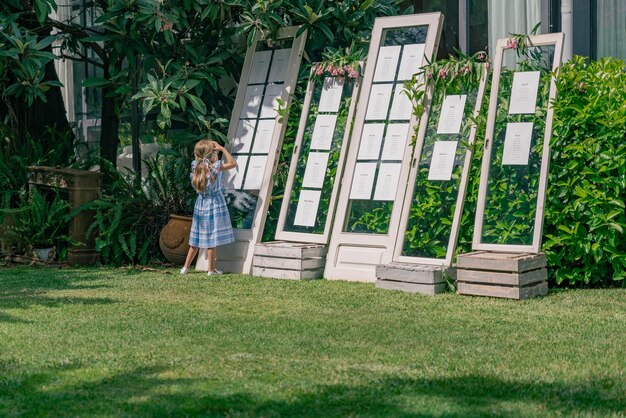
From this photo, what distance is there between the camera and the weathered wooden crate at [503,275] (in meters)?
7.63

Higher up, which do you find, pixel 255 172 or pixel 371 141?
pixel 371 141

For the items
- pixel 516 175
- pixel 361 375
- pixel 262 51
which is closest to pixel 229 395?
pixel 361 375

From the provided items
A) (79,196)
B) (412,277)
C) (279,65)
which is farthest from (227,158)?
(412,277)

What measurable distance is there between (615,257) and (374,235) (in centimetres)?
202

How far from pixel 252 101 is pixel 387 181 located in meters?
1.95

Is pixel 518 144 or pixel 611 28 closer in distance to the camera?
pixel 518 144

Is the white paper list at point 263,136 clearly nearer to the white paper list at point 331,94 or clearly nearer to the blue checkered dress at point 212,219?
the blue checkered dress at point 212,219

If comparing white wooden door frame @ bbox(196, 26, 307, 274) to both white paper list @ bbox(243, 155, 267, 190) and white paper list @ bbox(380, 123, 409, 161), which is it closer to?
white paper list @ bbox(243, 155, 267, 190)

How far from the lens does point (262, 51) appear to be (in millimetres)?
10492

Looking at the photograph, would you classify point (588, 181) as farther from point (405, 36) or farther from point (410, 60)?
point (405, 36)

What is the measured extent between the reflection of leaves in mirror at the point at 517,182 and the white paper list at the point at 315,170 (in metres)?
1.80

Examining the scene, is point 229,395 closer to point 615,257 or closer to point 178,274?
point 615,257

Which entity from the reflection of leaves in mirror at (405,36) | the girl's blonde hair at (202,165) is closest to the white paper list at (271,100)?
the girl's blonde hair at (202,165)

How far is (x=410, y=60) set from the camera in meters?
9.22
